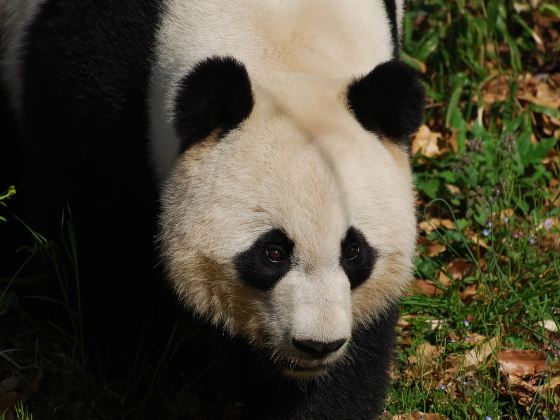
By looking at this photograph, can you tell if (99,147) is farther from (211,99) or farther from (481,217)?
(481,217)

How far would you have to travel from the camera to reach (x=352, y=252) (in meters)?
3.08

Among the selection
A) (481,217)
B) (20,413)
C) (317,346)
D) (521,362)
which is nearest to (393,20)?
(481,217)

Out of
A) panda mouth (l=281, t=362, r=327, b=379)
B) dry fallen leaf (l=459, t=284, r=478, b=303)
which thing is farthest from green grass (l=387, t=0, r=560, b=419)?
panda mouth (l=281, t=362, r=327, b=379)

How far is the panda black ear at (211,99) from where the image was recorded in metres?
2.97

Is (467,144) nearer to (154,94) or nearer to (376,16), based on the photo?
(376,16)

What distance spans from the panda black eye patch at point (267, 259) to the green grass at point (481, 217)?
3.38ft

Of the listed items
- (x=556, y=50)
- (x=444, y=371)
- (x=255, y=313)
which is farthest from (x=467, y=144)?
(x=255, y=313)

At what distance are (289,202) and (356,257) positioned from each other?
0.31 m

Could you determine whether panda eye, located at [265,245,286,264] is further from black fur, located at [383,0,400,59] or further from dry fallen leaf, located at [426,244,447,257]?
dry fallen leaf, located at [426,244,447,257]

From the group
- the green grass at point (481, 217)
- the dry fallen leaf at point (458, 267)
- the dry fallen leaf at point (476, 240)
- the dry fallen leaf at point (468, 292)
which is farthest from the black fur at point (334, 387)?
the dry fallen leaf at point (476, 240)

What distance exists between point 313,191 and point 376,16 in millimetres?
927

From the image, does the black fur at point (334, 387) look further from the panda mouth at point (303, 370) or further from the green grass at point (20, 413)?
the green grass at point (20, 413)

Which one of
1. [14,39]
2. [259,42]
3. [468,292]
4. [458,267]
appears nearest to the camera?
[259,42]

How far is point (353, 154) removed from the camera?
307cm
